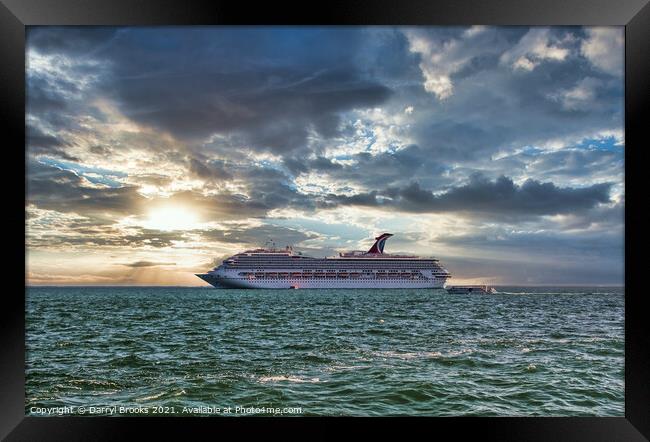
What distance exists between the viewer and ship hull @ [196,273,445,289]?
3550 cm

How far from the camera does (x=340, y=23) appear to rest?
265cm

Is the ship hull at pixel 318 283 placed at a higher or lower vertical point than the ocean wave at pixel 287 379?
lower

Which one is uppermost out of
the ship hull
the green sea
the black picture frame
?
the black picture frame

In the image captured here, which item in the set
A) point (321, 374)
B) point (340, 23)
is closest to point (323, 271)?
point (321, 374)

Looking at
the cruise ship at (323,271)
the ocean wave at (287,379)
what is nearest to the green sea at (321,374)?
the ocean wave at (287,379)

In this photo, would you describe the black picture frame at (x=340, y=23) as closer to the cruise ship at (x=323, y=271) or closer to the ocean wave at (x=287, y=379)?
the ocean wave at (x=287, y=379)

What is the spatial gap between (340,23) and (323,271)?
33955 mm

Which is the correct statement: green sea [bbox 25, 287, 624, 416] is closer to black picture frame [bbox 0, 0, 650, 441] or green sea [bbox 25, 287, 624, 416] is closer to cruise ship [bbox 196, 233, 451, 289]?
black picture frame [bbox 0, 0, 650, 441]

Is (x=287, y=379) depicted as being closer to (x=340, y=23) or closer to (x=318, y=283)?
(x=340, y=23)

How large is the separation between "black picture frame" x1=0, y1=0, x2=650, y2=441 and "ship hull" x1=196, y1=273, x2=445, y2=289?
33330mm

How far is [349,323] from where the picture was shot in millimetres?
12625

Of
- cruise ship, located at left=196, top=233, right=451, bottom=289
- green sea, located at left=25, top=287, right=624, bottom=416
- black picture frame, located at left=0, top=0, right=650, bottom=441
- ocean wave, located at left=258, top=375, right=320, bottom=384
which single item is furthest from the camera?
cruise ship, located at left=196, top=233, right=451, bottom=289

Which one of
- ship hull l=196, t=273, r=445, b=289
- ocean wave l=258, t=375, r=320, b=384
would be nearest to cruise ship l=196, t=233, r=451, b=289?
ship hull l=196, t=273, r=445, b=289

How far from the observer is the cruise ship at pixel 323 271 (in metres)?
35.4
